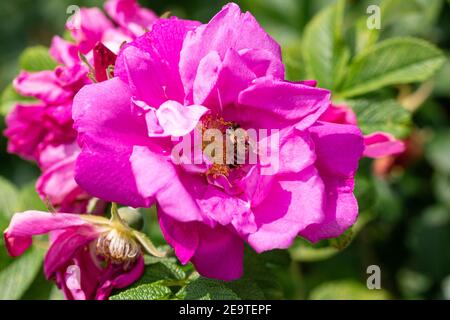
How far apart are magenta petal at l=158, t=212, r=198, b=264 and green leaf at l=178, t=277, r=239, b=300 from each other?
0.16 metres

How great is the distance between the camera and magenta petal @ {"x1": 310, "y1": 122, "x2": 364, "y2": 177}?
133 centimetres

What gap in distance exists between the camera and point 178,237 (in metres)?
1.26

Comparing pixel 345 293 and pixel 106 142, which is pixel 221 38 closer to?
pixel 106 142

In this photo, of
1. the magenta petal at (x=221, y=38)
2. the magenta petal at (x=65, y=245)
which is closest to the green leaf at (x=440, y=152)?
the magenta petal at (x=221, y=38)

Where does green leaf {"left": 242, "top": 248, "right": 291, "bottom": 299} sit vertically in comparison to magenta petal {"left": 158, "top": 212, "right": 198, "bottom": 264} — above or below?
below

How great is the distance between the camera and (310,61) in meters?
1.85

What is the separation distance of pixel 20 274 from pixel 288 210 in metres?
0.75

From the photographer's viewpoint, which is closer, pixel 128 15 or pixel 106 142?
pixel 106 142

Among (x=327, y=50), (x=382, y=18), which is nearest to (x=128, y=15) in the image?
(x=327, y=50)

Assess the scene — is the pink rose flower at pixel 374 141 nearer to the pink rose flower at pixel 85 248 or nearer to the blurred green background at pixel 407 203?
the pink rose flower at pixel 85 248

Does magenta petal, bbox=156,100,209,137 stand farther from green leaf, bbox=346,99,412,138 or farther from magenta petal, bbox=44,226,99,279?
green leaf, bbox=346,99,412,138

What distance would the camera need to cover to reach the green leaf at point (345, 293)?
2035 millimetres

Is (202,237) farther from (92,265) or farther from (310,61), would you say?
(310,61)

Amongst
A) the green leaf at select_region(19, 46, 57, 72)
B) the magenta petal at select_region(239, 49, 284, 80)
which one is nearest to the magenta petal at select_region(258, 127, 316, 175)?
the magenta petal at select_region(239, 49, 284, 80)
